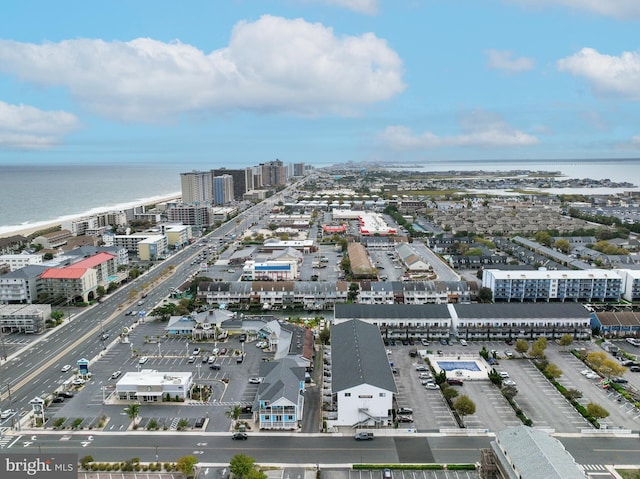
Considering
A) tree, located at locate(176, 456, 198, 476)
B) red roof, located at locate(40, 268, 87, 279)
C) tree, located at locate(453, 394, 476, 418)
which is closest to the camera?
tree, located at locate(176, 456, 198, 476)

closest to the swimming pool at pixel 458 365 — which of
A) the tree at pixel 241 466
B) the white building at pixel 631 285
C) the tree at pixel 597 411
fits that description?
the tree at pixel 597 411

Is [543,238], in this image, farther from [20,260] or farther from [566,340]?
[20,260]

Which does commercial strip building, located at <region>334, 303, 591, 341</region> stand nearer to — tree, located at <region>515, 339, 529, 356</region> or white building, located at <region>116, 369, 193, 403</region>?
tree, located at <region>515, 339, 529, 356</region>

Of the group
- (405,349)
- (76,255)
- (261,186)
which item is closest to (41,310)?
(76,255)

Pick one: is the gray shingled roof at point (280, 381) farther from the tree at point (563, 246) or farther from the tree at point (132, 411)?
the tree at point (563, 246)

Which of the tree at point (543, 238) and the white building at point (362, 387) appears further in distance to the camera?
the tree at point (543, 238)

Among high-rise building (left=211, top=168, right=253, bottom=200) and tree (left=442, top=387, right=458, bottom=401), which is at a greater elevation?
high-rise building (left=211, top=168, right=253, bottom=200)

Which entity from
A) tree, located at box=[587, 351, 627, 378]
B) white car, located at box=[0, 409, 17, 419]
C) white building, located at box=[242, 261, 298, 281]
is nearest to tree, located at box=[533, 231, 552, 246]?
white building, located at box=[242, 261, 298, 281]
